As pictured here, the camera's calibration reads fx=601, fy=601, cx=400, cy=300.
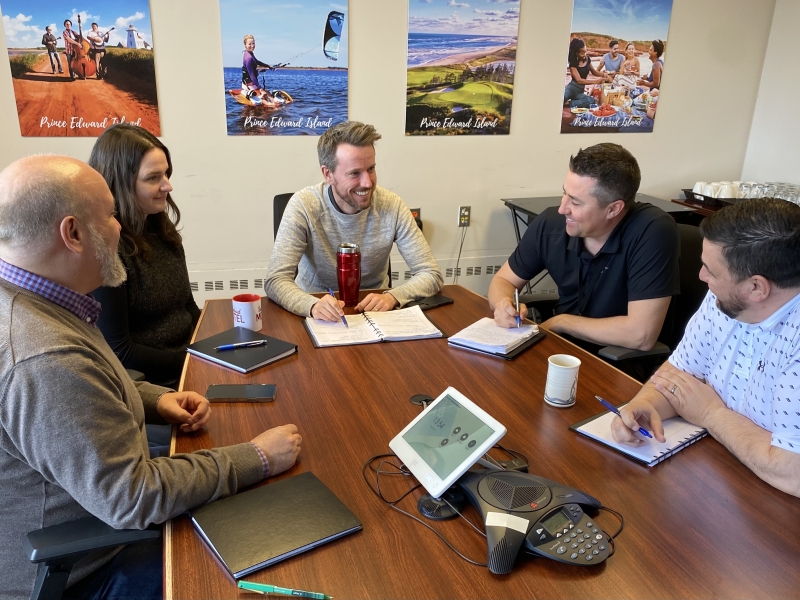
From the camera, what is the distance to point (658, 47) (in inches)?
142

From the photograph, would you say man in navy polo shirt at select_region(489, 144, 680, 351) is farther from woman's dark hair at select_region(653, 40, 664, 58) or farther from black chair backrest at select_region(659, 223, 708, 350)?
woman's dark hair at select_region(653, 40, 664, 58)

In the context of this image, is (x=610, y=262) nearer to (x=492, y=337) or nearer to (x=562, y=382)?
(x=492, y=337)

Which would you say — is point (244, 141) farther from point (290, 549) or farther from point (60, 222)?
point (290, 549)

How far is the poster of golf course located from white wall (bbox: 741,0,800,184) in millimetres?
1704

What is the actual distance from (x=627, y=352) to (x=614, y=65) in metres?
2.42

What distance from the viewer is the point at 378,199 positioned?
7.84 ft

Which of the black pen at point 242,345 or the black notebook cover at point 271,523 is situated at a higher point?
the black pen at point 242,345

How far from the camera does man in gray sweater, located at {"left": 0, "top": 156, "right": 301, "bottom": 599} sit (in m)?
0.93

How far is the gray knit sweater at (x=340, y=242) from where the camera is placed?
219 cm

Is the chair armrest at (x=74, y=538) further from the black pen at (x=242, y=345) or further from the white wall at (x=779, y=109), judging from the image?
the white wall at (x=779, y=109)

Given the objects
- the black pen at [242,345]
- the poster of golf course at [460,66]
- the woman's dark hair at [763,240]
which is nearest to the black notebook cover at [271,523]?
the black pen at [242,345]

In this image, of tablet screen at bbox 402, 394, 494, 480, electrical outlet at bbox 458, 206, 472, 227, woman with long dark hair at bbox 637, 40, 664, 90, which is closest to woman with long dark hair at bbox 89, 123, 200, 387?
tablet screen at bbox 402, 394, 494, 480

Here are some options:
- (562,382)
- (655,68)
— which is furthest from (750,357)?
(655,68)

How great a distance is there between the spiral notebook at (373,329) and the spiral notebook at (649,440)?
0.62 meters
